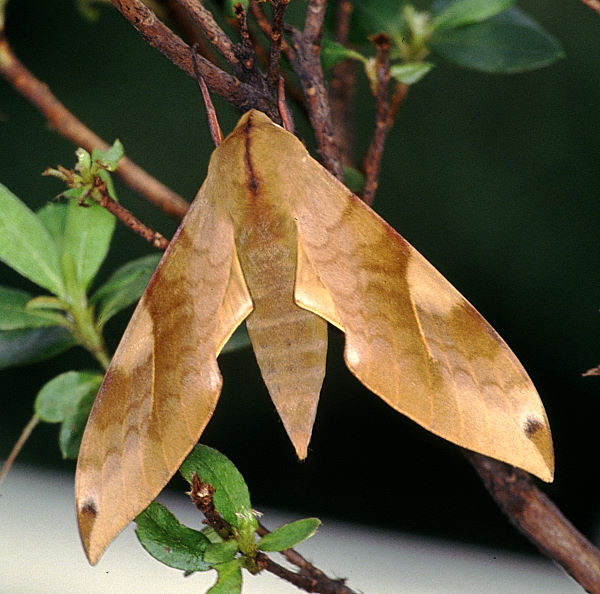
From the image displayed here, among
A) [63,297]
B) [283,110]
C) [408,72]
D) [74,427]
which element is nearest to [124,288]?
[63,297]

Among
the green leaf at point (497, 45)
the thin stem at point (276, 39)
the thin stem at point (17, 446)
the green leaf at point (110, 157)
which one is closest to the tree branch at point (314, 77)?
the thin stem at point (276, 39)

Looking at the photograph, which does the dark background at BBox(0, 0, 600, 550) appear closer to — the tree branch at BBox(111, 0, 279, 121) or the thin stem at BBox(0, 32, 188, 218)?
the thin stem at BBox(0, 32, 188, 218)

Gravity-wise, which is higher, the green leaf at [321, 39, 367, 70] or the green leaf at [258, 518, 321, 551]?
the green leaf at [321, 39, 367, 70]

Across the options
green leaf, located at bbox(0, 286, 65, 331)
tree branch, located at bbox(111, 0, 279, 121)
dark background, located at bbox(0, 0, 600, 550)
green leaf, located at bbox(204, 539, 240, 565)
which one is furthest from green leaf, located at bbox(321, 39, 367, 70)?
dark background, located at bbox(0, 0, 600, 550)

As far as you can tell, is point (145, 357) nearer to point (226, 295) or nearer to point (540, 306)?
point (226, 295)

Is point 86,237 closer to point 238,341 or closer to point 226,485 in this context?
point 238,341

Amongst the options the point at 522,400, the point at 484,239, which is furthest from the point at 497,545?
the point at 522,400
